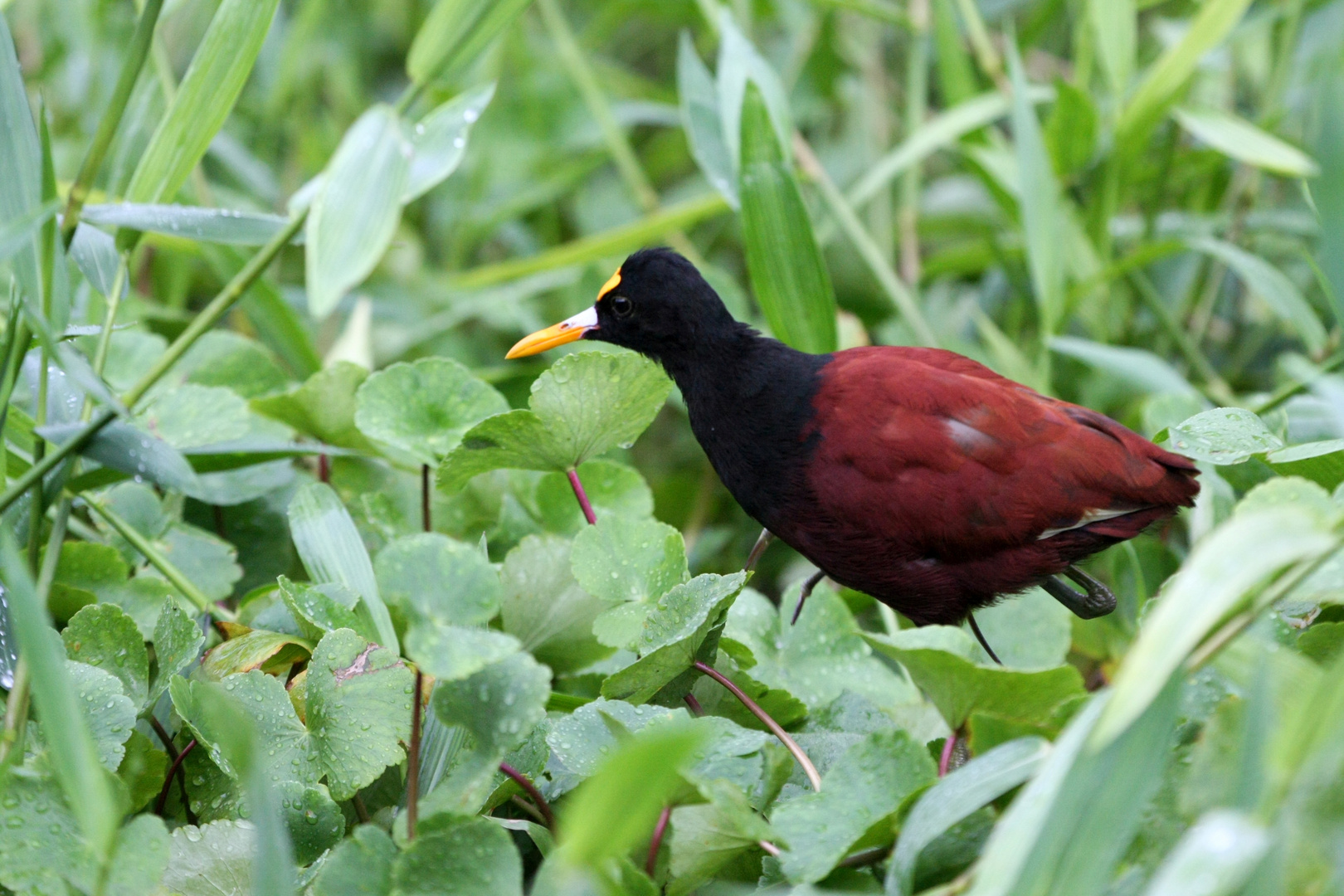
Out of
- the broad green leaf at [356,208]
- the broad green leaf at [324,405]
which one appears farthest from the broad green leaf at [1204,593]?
the broad green leaf at [324,405]

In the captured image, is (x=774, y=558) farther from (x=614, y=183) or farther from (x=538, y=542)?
(x=614, y=183)

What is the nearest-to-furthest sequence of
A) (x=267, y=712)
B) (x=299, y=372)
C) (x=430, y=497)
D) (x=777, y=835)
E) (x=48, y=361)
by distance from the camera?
(x=777, y=835), (x=267, y=712), (x=48, y=361), (x=430, y=497), (x=299, y=372)

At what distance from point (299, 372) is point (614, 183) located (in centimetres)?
122

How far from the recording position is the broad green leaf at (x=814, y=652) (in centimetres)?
107

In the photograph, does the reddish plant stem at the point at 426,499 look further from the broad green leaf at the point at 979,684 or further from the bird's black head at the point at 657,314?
the broad green leaf at the point at 979,684

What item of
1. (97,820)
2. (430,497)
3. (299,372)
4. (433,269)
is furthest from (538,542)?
(433,269)

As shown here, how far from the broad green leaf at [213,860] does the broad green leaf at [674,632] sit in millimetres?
270

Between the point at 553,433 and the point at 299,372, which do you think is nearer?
the point at 553,433

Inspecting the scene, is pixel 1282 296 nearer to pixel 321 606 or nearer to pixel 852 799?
pixel 852 799

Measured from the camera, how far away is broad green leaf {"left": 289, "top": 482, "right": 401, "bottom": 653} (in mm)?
973

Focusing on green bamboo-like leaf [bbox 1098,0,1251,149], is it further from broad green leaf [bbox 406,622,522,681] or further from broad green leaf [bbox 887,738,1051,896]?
broad green leaf [bbox 406,622,522,681]

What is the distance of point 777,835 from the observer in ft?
2.43

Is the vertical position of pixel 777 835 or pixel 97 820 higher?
pixel 97 820

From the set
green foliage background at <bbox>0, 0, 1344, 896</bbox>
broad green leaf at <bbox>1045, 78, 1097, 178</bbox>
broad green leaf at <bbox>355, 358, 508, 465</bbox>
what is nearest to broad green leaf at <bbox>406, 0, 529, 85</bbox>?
green foliage background at <bbox>0, 0, 1344, 896</bbox>
